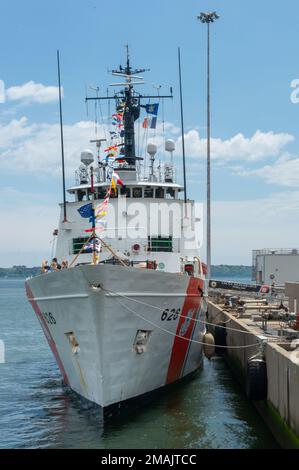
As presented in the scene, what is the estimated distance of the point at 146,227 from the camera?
17.6m

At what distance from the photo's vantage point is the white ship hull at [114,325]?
12.4 metres

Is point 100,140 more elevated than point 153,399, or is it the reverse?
point 100,140

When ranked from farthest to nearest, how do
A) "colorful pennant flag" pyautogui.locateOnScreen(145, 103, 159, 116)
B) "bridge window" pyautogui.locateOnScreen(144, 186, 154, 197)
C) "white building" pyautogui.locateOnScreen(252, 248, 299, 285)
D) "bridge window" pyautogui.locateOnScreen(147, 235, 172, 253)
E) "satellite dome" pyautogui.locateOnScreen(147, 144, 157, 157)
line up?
"white building" pyautogui.locateOnScreen(252, 248, 299, 285), "colorful pennant flag" pyautogui.locateOnScreen(145, 103, 159, 116), "satellite dome" pyautogui.locateOnScreen(147, 144, 157, 157), "bridge window" pyautogui.locateOnScreen(144, 186, 154, 197), "bridge window" pyautogui.locateOnScreen(147, 235, 172, 253)

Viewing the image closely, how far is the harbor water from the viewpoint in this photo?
12.1m

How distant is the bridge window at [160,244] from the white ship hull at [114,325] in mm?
2219

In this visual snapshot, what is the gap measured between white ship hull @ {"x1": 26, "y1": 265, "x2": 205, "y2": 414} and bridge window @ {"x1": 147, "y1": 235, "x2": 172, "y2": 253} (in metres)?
2.22

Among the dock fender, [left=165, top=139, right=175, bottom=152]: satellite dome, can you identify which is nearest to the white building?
[left=165, top=139, right=175, bottom=152]: satellite dome

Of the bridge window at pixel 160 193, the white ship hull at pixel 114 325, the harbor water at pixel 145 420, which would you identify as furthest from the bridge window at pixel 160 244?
the harbor water at pixel 145 420

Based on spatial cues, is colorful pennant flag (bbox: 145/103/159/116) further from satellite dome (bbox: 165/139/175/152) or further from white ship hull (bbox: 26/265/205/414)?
white ship hull (bbox: 26/265/205/414)

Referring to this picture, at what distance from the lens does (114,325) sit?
12.6m

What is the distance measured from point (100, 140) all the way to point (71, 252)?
232 inches

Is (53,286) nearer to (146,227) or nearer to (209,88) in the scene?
(146,227)
